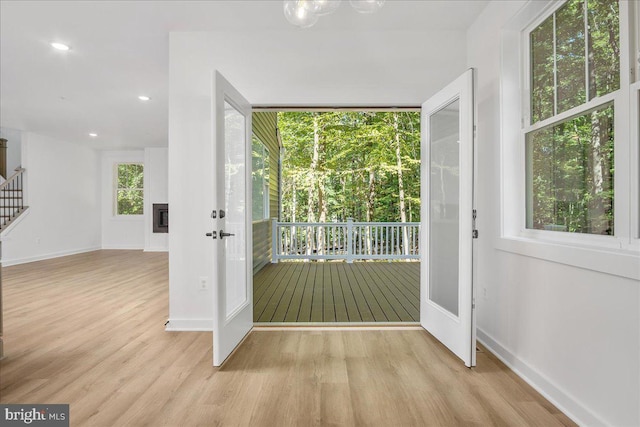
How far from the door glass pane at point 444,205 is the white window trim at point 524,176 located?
32 cm

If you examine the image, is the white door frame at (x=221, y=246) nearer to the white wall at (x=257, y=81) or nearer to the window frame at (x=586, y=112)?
the white wall at (x=257, y=81)

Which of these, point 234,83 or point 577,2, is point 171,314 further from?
point 577,2

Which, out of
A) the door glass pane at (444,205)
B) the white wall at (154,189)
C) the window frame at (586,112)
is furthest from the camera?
the white wall at (154,189)

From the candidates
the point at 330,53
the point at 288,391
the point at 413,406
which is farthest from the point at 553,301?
the point at 330,53

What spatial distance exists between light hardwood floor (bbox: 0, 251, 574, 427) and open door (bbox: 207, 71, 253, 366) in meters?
0.24

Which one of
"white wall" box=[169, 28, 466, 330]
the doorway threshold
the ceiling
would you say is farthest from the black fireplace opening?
the doorway threshold

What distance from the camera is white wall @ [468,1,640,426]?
5.20 ft

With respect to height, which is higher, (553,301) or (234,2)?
(234,2)

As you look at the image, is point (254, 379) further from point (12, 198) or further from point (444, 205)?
point (12, 198)

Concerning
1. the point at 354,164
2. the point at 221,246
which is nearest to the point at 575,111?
the point at 221,246

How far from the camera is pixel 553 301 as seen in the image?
6.66ft

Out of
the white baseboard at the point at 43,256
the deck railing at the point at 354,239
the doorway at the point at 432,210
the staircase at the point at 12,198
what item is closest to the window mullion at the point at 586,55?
the doorway at the point at 432,210

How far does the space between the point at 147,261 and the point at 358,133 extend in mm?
6357

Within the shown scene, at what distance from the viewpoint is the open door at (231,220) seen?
8.17 ft
